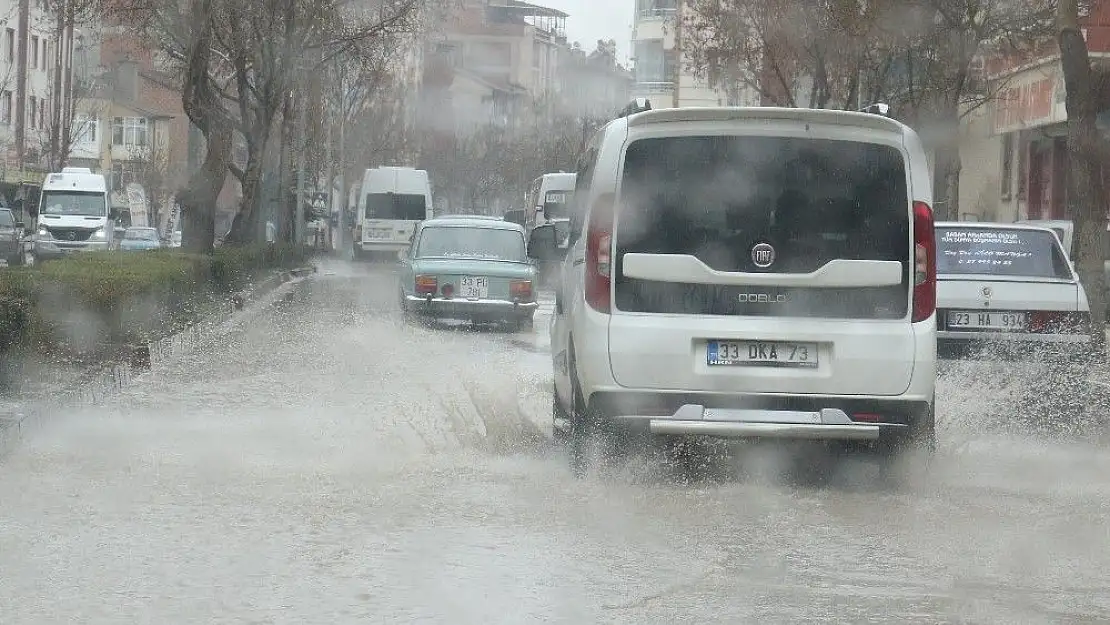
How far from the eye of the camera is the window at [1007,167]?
43.0 m

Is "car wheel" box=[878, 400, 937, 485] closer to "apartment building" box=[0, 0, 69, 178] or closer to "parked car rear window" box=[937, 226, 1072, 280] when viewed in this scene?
"parked car rear window" box=[937, 226, 1072, 280]

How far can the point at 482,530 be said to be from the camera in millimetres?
7730

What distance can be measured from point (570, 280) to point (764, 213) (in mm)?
1397

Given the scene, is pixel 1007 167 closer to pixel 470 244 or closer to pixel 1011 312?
pixel 470 244

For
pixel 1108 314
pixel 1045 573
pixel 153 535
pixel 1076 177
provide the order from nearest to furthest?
pixel 1045 573 → pixel 153 535 → pixel 1076 177 → pixel 1108 314

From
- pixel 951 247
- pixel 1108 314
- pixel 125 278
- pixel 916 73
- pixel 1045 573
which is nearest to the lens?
pixel 1045 573

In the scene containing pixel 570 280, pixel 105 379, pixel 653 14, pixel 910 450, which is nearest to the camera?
pixel 910 450

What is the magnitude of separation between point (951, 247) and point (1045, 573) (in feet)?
Answer: 29.0

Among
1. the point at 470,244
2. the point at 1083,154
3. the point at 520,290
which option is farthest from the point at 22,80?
the point at 1083,154

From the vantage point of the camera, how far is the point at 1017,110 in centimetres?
3875

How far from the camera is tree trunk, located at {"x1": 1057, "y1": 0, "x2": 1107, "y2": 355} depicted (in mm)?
17500

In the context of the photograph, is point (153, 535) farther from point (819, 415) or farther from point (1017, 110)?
point (1017, 110)

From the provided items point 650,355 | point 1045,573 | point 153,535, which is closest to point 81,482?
point 153,535

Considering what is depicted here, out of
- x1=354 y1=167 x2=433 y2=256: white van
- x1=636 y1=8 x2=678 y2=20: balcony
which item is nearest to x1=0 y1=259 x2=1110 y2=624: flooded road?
x1=354 y1=167 x2=433 y2=256: white van
